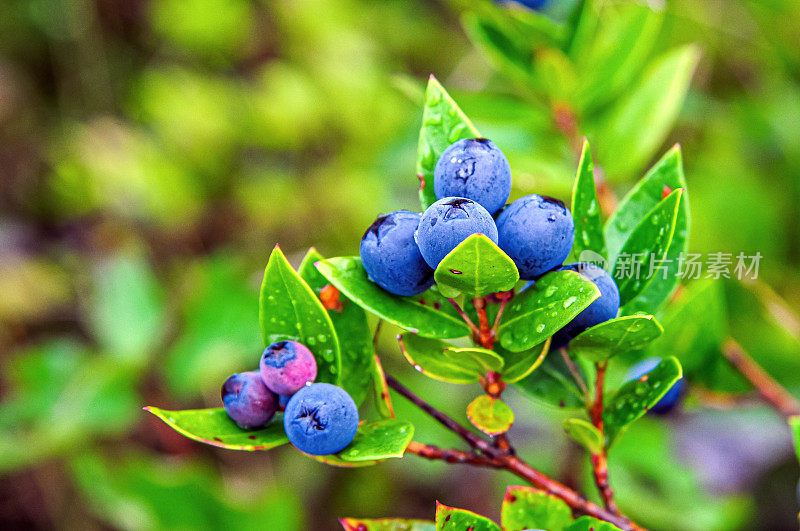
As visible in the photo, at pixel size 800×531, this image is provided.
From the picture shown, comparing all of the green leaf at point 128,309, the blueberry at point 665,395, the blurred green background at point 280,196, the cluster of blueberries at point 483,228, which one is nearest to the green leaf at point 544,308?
the cluster of blueberries at point 483,228

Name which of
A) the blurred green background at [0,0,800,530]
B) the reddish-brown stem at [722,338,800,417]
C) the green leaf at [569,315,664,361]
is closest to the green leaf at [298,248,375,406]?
the green leaf at [569,315,664,361]

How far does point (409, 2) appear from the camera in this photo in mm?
3289

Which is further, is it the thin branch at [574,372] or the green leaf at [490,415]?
the thin branch at [574,372]

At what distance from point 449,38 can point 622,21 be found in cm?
204

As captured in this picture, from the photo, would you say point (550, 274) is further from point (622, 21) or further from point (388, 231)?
point (622, 21)

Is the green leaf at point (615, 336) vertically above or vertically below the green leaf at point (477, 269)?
below

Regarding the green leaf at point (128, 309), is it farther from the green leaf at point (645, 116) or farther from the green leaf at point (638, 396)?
the green leaf at point (638, 396)

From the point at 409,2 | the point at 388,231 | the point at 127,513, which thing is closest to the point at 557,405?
the point at 388,231

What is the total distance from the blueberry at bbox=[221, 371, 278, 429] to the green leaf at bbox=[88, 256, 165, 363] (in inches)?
55.9

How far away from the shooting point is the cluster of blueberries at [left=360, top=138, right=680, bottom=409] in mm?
637

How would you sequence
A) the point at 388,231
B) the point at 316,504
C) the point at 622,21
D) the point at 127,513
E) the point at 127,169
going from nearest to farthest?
1. the point at 388,231
2. the point at 622,21
3. the point at 127,513
4. the point at 316,504
5. the point at 127,169

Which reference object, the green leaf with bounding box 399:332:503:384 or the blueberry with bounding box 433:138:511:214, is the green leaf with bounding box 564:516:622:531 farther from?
the blueberry with bounding box 433:138:511:214

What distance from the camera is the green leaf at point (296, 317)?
2.36 feet

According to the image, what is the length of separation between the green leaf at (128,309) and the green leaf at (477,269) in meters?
1.62
